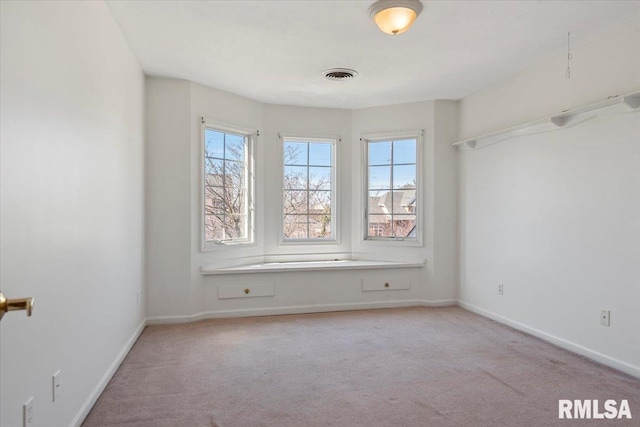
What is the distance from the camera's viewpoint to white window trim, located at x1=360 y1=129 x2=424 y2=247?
490cm

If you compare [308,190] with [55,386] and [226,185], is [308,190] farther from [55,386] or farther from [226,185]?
[55,386]

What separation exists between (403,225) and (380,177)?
660 mm

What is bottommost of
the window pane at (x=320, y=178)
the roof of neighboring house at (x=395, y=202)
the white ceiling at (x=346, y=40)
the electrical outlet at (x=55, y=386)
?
the electrical outlet at (x=55, y=386)

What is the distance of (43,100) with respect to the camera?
66.9 inches

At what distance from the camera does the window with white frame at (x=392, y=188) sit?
16.4ft

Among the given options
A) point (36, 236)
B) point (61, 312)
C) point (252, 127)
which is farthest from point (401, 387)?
point (252, 127)

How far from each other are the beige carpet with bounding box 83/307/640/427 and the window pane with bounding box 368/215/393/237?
1.43 meters

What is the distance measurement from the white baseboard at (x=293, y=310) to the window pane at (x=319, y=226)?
3.10 ft

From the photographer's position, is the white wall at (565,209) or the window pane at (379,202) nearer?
the white wall at (565,209)

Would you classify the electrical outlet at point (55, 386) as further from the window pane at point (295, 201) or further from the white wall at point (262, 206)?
the window pane at point (295, 201)

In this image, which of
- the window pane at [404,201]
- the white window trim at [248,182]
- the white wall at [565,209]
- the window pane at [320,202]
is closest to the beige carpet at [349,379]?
the white wall at [565,209]

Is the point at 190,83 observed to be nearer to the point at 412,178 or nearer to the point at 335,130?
the point at 335,130

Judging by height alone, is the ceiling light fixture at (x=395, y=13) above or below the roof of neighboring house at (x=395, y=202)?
above

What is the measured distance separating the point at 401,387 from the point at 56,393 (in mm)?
1873
